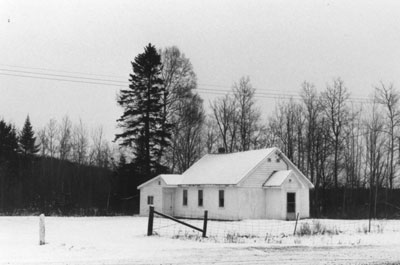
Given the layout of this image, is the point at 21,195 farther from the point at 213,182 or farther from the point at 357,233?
the point at 357,233

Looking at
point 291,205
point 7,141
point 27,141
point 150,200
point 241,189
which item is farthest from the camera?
point 27,141

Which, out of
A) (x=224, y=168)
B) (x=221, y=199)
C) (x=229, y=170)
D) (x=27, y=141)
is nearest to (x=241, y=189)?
(x=221, y=199)

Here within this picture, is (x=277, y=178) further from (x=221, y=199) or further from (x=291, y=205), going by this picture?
(x=221, y=199)

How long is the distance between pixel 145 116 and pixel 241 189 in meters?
16.3

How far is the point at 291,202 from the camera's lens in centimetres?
3828

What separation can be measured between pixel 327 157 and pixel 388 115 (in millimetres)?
8480

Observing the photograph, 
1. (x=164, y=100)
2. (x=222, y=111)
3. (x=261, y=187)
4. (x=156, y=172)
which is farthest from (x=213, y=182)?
(x=222, y=111)

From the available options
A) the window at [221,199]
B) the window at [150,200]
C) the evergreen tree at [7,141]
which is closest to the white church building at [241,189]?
the window at [221,199]

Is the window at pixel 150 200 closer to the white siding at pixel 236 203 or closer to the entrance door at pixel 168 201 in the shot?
the entrance door at pixel 168 201

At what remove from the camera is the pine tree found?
7094 cm

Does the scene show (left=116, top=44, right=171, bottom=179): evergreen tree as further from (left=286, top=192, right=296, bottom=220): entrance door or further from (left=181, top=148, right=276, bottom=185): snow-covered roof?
(left=286, top=192, right=296, bottom=220): entrance door

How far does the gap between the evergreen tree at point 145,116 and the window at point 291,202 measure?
1628 cm

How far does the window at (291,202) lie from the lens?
3812 centimetres

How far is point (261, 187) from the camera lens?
128ft
